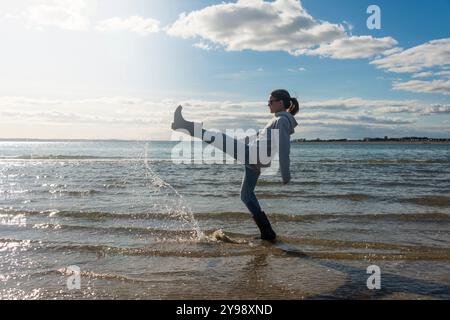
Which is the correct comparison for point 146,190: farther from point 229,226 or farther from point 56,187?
point 229,226

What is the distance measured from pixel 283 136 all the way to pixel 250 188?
1189 millimetres

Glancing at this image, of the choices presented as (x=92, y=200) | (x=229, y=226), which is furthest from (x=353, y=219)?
(x=92, y=200)

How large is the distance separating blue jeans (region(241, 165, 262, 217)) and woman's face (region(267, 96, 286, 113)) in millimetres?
1019

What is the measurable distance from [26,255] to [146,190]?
323 inches

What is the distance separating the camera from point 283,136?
618 centimetres

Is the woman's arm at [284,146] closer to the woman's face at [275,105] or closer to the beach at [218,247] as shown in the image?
the woman's face at [275,105]

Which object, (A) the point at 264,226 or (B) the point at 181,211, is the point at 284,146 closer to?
(A) the point at 264,226

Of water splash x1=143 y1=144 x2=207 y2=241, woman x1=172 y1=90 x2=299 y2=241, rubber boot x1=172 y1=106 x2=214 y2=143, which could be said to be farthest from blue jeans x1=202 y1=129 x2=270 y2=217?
water splash x1=143 y1=144 x2=207 y2=241

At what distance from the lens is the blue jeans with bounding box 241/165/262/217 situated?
6821 millimetres

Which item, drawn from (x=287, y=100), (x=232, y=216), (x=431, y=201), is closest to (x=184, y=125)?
(x=287, y=100)

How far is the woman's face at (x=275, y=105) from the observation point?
6.45 meters

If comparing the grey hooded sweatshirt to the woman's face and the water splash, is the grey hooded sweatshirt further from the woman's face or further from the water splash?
the water splash

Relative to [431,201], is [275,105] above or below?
above
